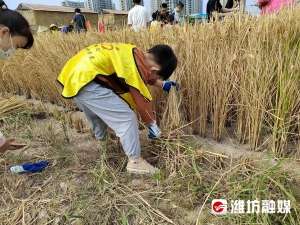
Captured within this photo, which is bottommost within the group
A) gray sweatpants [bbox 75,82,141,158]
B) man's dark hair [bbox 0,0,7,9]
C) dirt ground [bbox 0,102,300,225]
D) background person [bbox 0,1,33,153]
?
dirt ground [bbox 0,102,300,225]

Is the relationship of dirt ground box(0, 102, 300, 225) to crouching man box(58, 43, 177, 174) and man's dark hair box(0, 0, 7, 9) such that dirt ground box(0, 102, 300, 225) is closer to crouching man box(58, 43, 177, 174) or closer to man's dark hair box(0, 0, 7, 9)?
crouching man box(58, 43, 177, 174)

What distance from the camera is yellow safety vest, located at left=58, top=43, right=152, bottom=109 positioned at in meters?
1.58

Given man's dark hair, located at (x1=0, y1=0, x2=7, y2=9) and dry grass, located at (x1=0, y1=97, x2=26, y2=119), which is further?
dry grass, located at (x1=0, y1=97, x2=26, y2=119)

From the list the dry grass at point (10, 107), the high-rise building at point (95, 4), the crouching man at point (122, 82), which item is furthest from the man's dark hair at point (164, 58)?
the high-rise building at point (95, 4)

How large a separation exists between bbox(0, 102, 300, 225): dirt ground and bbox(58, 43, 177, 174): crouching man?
0.15 m

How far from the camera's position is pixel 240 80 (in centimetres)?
178

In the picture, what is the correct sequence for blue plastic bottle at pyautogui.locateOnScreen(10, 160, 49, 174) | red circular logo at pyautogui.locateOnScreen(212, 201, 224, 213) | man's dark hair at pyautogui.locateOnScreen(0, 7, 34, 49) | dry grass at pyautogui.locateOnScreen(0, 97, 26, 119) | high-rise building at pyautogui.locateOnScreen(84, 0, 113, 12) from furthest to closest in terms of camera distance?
high-rise building at pyautogui.locateOnScreen(84, 0, 113, 12)
dry grass at pyautogui.locateOnScreen(0, 97, 26, 119)
blue plastic bottle at pyautogui.locateOnScreen(10, 160, 49, 174)
man's dark hair at pyautogui.locateOnScreen(0, 7, 34, 49)
red circular logo at pyautogui.locateOnScreen(212, 201, 224, 213)

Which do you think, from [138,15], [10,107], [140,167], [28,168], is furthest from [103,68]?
[138,15]

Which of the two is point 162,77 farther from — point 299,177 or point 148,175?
point 299,177

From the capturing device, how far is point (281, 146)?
1601mm

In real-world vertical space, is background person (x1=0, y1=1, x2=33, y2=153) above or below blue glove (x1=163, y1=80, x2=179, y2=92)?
above

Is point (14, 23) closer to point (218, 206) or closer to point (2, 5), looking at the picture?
point (2, 5)

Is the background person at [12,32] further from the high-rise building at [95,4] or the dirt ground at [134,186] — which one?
the high-rise building at [95,4]

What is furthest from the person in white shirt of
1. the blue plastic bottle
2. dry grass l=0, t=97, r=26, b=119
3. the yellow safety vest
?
the blue plastic bottle
